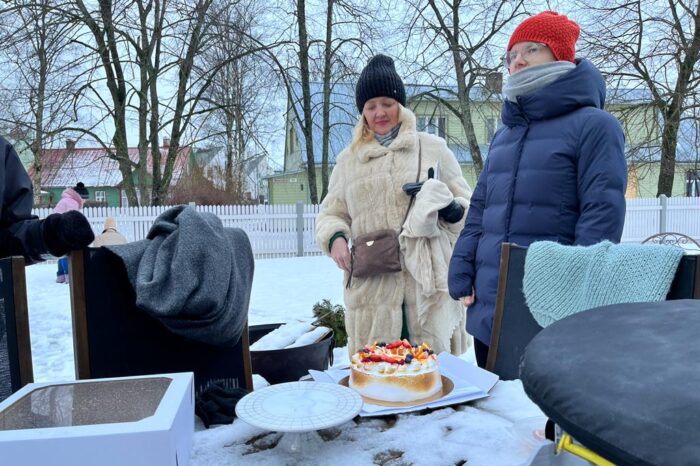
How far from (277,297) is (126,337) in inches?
225

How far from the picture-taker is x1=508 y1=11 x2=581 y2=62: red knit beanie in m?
1.88

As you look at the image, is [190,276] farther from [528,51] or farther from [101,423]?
[528,51]

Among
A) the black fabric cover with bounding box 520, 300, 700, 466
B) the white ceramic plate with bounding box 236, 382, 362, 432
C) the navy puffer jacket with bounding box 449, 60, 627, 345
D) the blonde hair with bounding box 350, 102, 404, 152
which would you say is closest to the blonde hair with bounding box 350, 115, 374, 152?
the blonde hair with bounding box 350, 102, 404, 152

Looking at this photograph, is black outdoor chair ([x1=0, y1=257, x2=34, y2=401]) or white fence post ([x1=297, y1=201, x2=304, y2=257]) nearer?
black outdoor chair ([x1=0, y1=257, x2=34, y2=401])

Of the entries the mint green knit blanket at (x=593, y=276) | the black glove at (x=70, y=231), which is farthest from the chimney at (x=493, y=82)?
the black glove at (x=70, y=231)

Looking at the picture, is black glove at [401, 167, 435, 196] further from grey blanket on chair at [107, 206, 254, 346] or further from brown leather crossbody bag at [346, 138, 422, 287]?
grey blanket on chair at [107, 206, 254, 346]

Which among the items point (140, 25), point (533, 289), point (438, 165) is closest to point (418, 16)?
point (140, 25)

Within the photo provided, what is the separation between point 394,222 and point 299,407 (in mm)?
1383

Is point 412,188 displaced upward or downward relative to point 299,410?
upward

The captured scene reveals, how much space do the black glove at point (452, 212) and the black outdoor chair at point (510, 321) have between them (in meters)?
0.63

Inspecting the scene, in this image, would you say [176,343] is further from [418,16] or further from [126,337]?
[418,16]

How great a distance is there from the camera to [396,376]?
1.32 m

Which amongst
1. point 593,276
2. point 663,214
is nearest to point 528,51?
point 593,276

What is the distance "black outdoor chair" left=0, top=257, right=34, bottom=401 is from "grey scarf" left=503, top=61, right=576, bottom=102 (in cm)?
167
